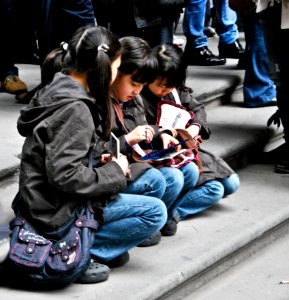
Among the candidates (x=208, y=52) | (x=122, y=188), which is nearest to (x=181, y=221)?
(x=122, y=188)

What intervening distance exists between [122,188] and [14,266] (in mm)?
556

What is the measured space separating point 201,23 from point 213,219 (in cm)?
254

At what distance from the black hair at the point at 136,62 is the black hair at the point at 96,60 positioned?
1.10 ft

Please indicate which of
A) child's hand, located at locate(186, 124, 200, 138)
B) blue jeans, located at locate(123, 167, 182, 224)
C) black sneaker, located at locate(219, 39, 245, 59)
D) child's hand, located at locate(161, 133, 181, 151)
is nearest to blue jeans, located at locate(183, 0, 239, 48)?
black sneaker, located at locate(219, 39, 245, 59)

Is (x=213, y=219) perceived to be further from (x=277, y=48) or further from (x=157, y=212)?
(x=277, y=48)

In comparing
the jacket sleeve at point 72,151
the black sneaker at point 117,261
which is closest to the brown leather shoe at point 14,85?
the black sneaker at point 117,261

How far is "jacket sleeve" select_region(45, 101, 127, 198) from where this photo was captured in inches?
151

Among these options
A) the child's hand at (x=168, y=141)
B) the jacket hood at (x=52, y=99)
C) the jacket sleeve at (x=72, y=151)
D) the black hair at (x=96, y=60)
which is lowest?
the child's hand at (x=168, y=141)

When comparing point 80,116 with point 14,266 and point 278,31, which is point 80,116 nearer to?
point 14,266

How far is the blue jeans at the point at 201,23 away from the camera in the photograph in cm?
725

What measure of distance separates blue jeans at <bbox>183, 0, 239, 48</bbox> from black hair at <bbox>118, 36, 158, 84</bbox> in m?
2.83

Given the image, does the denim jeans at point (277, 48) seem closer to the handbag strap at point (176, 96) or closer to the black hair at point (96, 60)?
the handbag strap at point (176, 96)

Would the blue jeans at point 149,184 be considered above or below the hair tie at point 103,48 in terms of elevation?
below

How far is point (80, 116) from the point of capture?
12.8 feet
